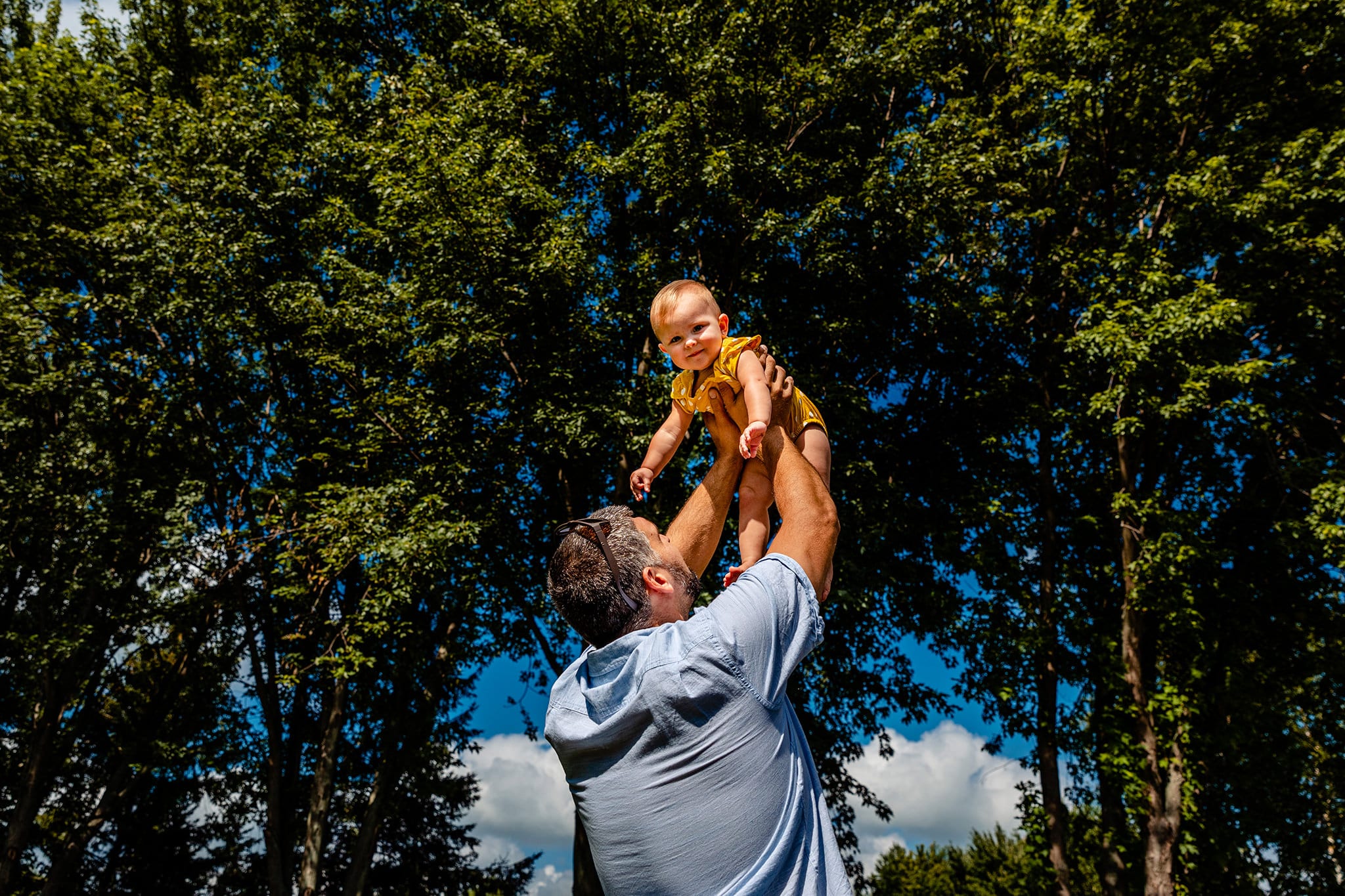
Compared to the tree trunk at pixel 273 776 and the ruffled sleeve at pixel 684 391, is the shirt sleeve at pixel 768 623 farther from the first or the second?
the tree trunk at pixel 273 776

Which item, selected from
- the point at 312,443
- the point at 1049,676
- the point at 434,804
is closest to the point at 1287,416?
the point at 1049,676

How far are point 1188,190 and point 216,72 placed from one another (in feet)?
61.6

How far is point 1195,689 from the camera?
13.2 meters

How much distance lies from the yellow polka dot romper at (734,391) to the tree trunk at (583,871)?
10388 mm

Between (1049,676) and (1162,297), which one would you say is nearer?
(1162,297)

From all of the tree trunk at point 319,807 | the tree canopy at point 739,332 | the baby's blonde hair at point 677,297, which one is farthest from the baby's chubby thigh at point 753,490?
the tree trunk at point 319,807

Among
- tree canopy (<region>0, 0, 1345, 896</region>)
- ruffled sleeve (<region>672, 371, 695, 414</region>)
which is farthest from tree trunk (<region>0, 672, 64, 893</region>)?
ruffled sleeve (<region>672, 371, 695, 414</region>)

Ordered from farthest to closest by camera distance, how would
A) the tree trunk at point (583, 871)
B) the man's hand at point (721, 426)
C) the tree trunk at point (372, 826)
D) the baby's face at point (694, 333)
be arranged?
the tree trunk at point (372, 826), the tree trunk at point (583, 871), the baby's face at point (694, 333), the man's hand at point (721, 426)

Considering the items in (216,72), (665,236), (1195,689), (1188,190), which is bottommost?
(1195,689)

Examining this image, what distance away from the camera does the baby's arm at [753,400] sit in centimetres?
259

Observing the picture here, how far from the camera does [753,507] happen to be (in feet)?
9.94

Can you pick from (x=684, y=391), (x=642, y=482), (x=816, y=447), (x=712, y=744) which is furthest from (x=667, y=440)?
(x=712, y=744)

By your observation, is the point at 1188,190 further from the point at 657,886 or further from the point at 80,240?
the point at 80,240

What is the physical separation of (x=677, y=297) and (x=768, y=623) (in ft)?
6.48
